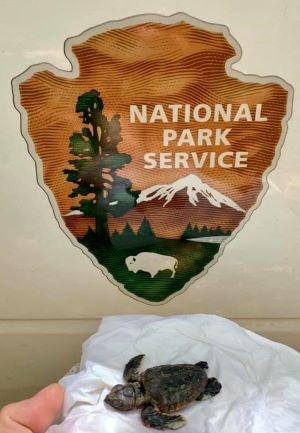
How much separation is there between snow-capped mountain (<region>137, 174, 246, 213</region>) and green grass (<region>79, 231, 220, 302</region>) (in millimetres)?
67

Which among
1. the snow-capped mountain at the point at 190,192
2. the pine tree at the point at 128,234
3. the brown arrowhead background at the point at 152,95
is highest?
the brown arrowhead background at the point at 152,95

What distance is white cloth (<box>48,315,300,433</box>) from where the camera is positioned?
0.61 m

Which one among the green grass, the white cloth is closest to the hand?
the white cloth

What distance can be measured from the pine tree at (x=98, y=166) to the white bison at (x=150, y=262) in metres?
0.05

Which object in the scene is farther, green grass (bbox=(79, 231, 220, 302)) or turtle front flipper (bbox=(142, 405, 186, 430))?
green grass (bbox=(79, 231, 220, 302))

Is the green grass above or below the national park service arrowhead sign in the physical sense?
below

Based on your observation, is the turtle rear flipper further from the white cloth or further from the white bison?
the white bison

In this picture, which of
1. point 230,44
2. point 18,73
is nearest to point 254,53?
point 230,44

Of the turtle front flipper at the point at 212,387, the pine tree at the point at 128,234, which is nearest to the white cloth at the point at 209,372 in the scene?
the turtle front flipper at the point at 212,387

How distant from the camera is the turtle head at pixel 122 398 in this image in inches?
24.3

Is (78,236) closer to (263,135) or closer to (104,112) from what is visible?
(104,112)

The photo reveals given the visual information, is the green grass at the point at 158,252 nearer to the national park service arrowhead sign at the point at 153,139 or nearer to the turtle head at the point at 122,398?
the national park service arrowhead sign at the point at 153,139

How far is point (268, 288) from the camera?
0.74 metres

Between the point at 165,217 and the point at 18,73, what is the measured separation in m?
0.26
